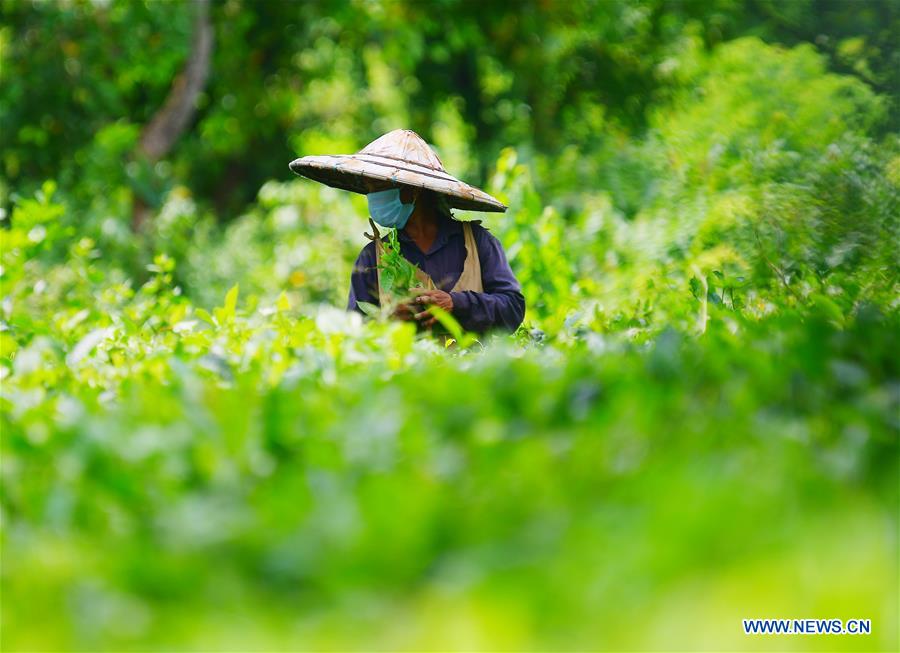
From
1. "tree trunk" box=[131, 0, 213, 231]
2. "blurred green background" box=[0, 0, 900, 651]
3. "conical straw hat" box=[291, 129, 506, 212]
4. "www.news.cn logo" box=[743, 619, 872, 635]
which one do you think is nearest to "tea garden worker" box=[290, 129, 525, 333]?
"conical straw hat" box=[291, 129, 506, 212]

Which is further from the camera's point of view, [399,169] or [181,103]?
[181,103]

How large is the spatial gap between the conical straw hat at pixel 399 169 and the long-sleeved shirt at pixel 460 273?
0.15 meters

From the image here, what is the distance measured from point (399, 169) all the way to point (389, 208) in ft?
0.82

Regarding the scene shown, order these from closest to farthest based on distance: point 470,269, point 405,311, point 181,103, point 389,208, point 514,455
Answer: point 514,455
point 405,311
point 389,208
point 470,269
point 181,103

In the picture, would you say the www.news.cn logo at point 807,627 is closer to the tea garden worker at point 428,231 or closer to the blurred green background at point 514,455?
the blurred green background at point 514,455

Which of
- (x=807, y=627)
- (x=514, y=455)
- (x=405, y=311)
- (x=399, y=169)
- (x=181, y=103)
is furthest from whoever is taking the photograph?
(x=181, y=103)

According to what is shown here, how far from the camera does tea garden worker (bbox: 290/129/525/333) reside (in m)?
4.04

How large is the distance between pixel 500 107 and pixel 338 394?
13.1 metres

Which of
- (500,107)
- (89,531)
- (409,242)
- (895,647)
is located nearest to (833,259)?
(409,242)

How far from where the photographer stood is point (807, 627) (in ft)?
4.94

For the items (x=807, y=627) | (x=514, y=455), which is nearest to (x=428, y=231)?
(x=514, y=455)

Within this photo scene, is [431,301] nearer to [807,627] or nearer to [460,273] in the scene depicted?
[460,273]

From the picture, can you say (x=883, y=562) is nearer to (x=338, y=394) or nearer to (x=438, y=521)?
Answer: (x=438, y=521)

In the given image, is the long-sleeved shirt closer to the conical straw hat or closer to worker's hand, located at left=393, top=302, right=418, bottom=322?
the conical straw hat
